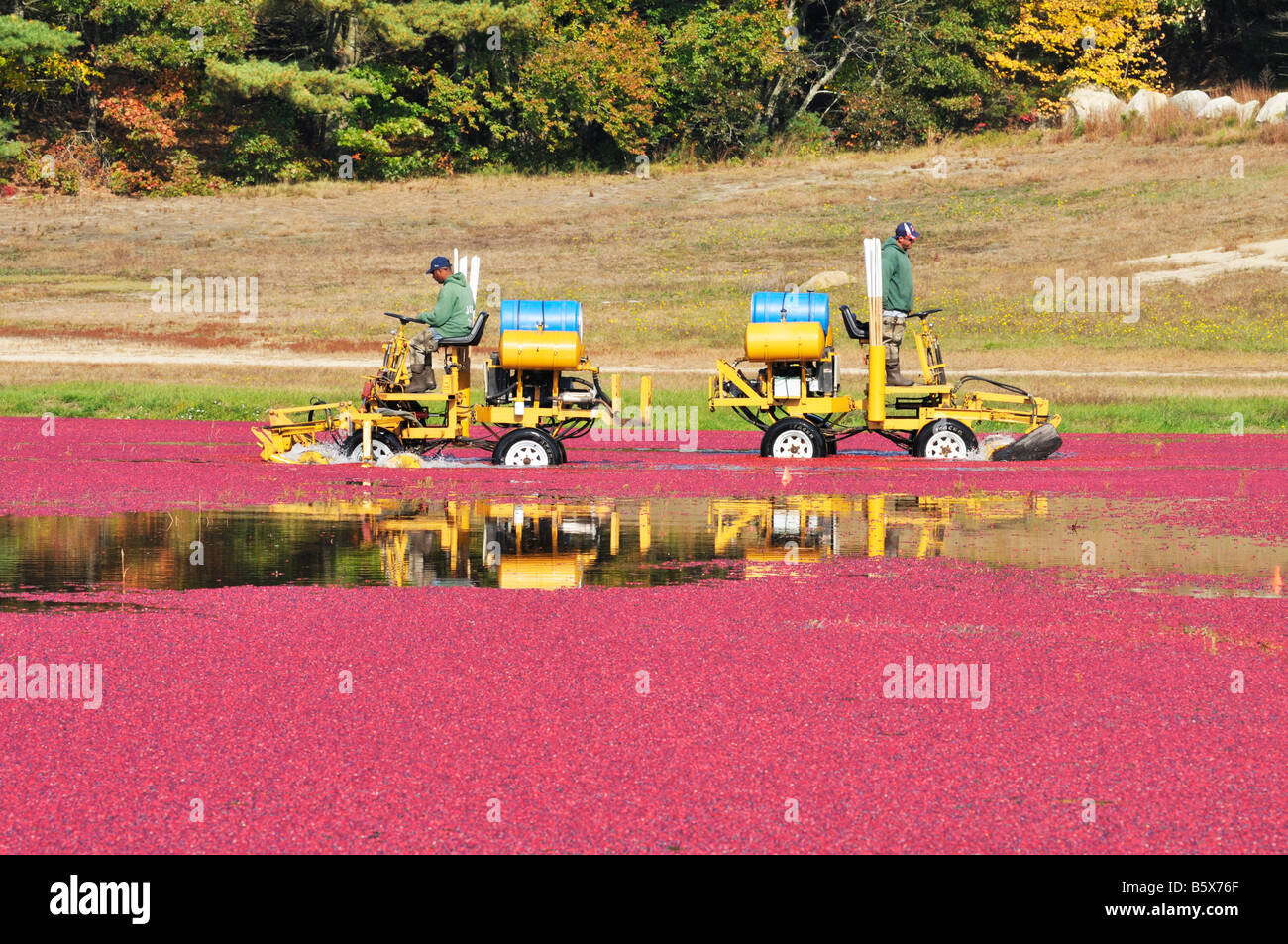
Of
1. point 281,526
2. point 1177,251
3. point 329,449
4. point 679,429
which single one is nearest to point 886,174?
point 1177,251

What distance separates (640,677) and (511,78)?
54032 mm

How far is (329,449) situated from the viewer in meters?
19.2

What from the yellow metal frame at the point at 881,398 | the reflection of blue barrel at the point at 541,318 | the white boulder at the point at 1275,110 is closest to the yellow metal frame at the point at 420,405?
the reflection of blue barrel at the point at 541,318

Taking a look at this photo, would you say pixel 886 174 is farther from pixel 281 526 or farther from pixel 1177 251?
pixel 281 526

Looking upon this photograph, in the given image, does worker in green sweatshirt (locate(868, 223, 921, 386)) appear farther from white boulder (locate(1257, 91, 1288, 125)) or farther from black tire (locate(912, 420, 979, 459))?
white boulder (locate(1257, 91, 1288, 125))

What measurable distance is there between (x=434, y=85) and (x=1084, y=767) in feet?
181

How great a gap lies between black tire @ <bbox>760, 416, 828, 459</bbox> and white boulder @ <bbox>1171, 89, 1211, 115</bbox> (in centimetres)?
4651

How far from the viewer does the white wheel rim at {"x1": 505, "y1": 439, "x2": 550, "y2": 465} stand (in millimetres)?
18659

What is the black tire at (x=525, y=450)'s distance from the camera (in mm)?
18578

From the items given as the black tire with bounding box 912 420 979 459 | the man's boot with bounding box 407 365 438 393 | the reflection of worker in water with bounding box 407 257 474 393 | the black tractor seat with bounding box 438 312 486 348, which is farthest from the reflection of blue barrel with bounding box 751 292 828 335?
the man's boot with bounding box 407 365 438 393

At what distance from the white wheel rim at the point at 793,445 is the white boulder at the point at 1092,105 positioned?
4610 cm

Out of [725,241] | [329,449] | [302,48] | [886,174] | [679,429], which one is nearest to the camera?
[329,449]

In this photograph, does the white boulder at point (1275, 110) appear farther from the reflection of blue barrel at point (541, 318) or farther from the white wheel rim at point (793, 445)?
the reflection of blue barrel at point (541, 318)
